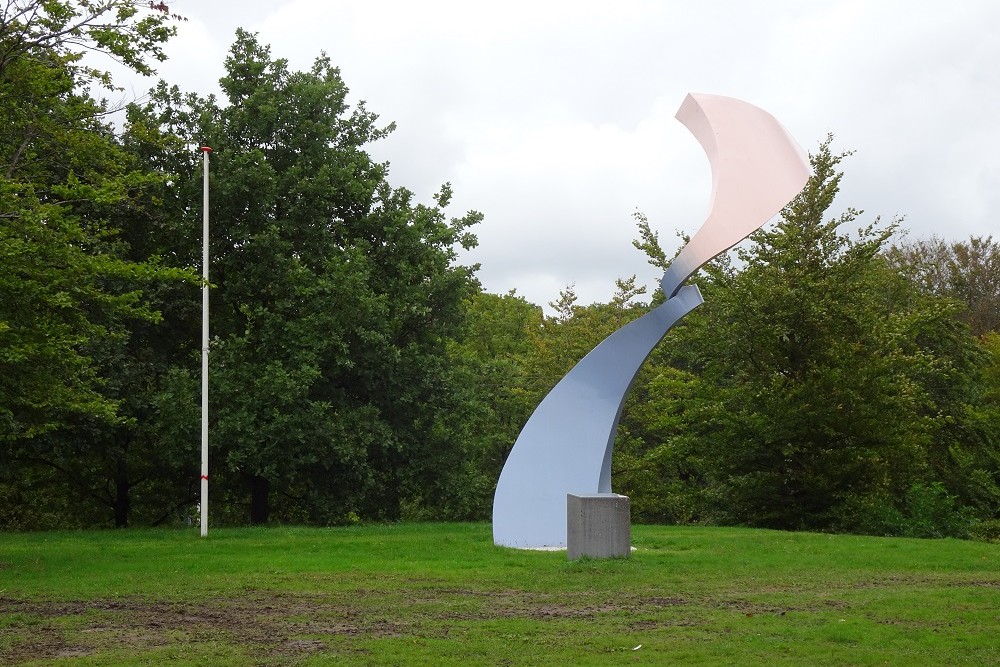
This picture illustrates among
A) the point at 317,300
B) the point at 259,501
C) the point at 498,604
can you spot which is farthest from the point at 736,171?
the point at 259,501

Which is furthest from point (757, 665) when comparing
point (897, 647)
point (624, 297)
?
point (624, 297)

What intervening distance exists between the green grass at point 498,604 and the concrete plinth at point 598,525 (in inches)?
8.6

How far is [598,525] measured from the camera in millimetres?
11570

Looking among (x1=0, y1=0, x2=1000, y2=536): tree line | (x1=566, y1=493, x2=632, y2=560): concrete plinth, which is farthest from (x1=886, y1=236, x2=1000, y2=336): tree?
(x1=566, y1=493, x2=632, y2=560): concrete plinth

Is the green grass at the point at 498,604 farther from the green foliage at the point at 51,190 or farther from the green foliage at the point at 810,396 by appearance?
the green foliage at the point at 810,396

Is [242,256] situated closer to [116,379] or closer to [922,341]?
[116,379]

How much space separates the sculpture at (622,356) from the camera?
1342 cm

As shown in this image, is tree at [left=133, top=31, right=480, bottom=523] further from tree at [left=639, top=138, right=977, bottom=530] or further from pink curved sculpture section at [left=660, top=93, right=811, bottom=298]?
pink curved sculpture section at [left=660, top=93, right=811, bottom=298]

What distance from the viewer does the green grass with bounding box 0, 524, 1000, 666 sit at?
6.73 m

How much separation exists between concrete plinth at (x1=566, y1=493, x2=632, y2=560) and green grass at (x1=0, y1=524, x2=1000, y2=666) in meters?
0.22

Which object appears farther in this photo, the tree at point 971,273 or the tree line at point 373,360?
the tree at point 971,273

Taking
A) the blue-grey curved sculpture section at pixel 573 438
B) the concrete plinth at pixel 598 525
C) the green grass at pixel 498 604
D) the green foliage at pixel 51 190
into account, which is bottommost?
the green grass at pixel 498 604

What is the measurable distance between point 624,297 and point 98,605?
22.7 m

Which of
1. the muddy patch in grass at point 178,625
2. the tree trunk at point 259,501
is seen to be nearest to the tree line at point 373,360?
the tree trunk at point 259,501
